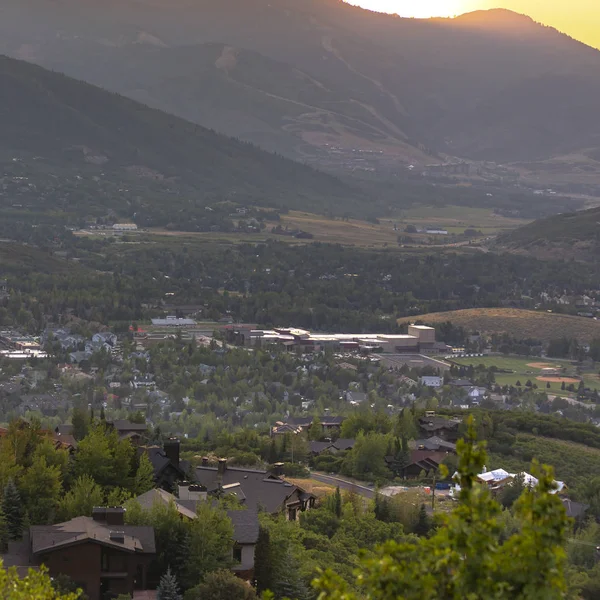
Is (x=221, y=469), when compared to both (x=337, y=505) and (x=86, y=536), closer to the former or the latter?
(x=337, y=505)

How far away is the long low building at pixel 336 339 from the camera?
102m

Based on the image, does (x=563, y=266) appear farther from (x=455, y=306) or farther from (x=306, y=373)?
(x=306, y=373)

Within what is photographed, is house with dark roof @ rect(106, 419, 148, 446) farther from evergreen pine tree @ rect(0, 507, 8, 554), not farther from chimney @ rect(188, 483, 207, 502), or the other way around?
evergreen pine tree @ rect(0, 507, 8, 554)

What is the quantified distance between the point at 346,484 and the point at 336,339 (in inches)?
2365

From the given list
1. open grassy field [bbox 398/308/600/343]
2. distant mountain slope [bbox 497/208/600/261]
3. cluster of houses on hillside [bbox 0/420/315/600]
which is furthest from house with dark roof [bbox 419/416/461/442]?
distant mountain slope [bbox 497/208/600/261]

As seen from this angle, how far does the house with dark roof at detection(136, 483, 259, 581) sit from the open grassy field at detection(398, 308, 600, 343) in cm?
8252

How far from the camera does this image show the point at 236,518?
106ft

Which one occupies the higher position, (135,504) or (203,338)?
(135,504)

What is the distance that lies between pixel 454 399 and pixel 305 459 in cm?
3649

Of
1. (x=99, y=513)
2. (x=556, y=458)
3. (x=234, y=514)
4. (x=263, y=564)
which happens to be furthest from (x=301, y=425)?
(x=99, y=513)

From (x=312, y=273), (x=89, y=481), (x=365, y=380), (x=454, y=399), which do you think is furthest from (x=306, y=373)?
(x=89, y=481)

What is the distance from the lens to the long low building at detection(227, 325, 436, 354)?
102 meters

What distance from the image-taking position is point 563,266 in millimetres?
153125

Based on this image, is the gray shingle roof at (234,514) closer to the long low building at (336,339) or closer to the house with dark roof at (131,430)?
the house with dark roof at (131,430)
